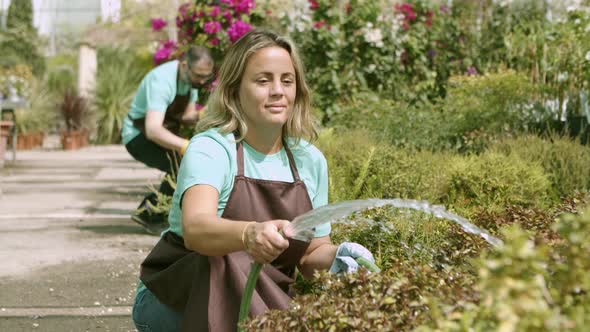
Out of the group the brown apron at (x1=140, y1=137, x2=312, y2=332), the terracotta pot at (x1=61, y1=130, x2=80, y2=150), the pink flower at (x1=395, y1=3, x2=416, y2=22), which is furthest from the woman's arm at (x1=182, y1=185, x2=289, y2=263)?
the terracotta pot at (x1=61, y1=130, x2=80, y2=150)

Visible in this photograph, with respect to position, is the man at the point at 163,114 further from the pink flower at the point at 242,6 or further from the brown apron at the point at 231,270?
the brown apron at the point at 231,270

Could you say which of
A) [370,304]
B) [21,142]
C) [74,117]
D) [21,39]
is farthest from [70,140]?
[370,304]

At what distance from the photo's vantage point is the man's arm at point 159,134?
5.96m

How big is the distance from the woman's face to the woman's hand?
65 cm

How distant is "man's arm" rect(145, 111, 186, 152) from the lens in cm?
596

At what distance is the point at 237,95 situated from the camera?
277 cm

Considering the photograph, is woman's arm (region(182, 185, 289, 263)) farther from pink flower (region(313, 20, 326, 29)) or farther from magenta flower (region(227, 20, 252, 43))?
pink flower (region(313, 20, 326, 29))

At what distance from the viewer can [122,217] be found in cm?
729

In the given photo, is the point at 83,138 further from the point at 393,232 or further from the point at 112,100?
the point at 393,232

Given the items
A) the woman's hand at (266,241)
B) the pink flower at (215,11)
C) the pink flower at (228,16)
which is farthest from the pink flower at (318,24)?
the woman's hand at (266,241)

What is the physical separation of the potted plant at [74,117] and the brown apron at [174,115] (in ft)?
35.8

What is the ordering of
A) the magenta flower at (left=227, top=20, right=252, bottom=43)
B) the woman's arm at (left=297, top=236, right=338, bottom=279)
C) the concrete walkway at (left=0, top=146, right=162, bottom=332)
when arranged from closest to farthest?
the woman's arm at (left=297, top=236, right=338, bottom=279) → the concrete walkway at (left=0, top=146, right=162, bottom=332) → the magenta flower at (left=227, top=20, right=252, bottom=43)

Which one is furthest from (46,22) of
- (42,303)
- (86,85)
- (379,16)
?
(42,303)

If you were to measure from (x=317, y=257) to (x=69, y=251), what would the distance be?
3349mm
